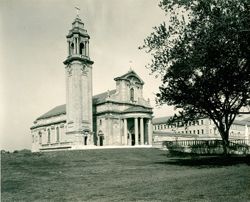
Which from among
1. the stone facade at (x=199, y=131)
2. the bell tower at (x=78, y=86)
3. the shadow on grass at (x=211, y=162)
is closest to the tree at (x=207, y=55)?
the shadow on grass at (x=211, y=162)

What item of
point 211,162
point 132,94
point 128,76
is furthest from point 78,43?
point 211,162

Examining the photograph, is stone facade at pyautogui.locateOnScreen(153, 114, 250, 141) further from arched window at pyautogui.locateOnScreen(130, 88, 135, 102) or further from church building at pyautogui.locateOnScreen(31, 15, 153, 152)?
church building at pyautogui.locateOnScreen(31, 15, 153, 152)

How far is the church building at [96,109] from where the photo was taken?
60.0 metres

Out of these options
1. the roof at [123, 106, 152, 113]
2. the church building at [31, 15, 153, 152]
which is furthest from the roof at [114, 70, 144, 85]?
the roof at [123, 106, 152, 113]

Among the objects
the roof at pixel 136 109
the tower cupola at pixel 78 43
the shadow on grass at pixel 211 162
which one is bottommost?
the shadow on grass at pixel 211 162

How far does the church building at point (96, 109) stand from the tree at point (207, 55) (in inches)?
1255

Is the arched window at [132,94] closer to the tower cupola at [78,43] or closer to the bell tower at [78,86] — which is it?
the bell tower at [78,86]

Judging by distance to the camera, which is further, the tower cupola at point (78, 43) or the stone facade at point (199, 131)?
the stone facade at point (199, 131)

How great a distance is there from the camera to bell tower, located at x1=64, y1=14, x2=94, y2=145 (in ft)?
195

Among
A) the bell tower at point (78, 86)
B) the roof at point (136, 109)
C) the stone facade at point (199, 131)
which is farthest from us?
the stone facade at point (199, 131)

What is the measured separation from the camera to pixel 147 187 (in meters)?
13.8

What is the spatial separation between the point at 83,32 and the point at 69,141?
61.8 ft

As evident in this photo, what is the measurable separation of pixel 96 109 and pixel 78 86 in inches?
310

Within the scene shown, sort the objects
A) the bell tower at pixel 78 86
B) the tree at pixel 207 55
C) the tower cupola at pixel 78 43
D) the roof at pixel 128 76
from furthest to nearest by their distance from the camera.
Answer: the roof at pixel 128 76 < the tower cupola at pixel 78 43 < the bell tower at pixel 78 86 < the tree at pixel 207 55
